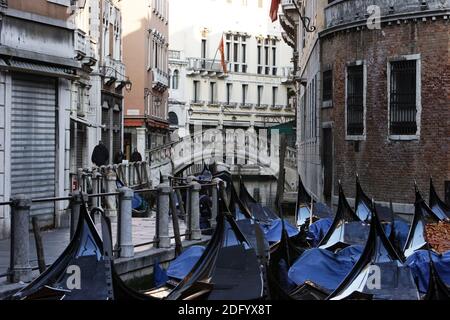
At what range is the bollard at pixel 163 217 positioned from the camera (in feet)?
30.0

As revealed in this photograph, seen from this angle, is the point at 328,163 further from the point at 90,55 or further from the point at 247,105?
the point at 247,105

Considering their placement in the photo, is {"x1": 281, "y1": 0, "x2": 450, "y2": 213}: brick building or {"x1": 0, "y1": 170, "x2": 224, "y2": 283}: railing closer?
{"x1": 0, "y1": 170, "x2": 224, "y2": 283}: railing

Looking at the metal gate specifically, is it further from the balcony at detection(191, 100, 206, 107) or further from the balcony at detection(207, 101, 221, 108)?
the balcony at detection(207, 101, 221, 108)

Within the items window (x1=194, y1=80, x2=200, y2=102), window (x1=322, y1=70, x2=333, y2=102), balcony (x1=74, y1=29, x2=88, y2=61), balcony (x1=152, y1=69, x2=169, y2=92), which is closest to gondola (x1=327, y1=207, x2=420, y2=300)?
window (x1=322, y1=70, x2=333, y2=102)

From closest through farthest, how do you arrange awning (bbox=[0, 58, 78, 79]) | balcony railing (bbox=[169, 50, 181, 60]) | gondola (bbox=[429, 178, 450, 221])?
awning (bbox=[0, 58, 78, 79])
gondola (bbox=[429, 178, 450, 221])
balcony railing (bbox=[169, 50, 181, 60])

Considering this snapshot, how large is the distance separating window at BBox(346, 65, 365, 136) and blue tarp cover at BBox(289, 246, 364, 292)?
21.0ft

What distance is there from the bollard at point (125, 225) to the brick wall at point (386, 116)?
5716mm

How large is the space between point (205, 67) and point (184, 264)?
101 ft

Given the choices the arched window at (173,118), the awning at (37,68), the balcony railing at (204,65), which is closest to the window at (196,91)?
the balcony railing at (204,65)

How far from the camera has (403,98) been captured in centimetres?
1334

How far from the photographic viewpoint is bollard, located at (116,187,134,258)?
830 centimetres

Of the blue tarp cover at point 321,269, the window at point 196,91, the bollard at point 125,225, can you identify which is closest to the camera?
the blue tarp cover at point 321,269

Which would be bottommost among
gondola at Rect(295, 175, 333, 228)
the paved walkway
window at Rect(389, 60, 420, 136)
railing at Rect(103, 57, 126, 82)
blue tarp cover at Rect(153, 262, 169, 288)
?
blue tarp cover at Rect(153, 262, 169, 288)

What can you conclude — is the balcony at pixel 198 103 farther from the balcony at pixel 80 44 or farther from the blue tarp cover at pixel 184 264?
the blue tarp cover at pixel 184 264
